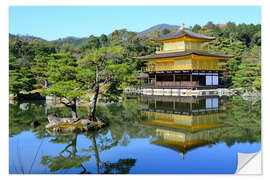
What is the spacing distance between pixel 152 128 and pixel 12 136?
4683 millimetres

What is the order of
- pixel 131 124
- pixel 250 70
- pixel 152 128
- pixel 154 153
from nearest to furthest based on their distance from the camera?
pixel 154 153, pixel 152 128, pixel 131 124, pixel 250 70

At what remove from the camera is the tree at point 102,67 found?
8.49 metres

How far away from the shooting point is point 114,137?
305 inches

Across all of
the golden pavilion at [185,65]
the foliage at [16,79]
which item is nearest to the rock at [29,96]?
the foliage at [16,79]

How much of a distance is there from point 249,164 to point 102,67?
5.74m

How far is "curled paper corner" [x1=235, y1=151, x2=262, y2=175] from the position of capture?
4.96 metres

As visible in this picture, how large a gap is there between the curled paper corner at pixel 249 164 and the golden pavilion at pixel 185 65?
16.4m

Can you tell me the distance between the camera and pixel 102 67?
905cm

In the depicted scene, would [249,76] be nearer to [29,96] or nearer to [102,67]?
[102,67]

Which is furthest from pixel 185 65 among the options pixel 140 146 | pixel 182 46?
pixel 140 146

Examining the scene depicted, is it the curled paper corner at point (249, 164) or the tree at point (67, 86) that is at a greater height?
the tree at point (67, 86)

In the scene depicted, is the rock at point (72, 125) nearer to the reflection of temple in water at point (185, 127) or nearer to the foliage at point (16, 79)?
the reflection of temple in water at point (185, 127)
